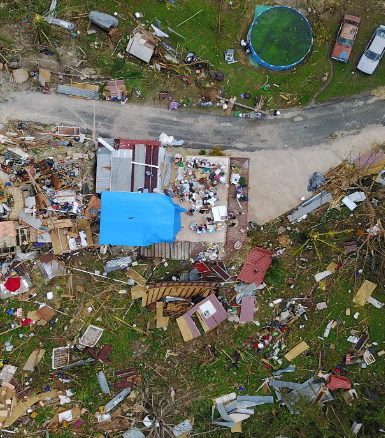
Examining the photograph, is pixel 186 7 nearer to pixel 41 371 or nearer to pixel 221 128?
pixel 221 128

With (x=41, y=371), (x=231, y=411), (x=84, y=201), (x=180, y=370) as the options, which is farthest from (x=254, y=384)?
(x=84, y=201)

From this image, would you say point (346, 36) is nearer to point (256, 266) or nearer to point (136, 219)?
point (256, 266)

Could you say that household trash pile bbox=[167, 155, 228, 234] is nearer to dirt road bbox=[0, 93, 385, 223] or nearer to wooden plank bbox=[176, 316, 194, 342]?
dirt road bbox=[0, 93, 385, 223]

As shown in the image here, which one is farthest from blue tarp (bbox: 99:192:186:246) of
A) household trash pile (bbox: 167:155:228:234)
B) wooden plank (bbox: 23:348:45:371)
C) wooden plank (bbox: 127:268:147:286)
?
wooden plank (bbox: 23:348:45:371)

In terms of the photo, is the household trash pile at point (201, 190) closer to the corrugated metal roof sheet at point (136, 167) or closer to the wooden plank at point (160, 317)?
the corrugated metal roof sheet at point (136, 167)

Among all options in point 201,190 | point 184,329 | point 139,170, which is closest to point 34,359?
point 184,329
